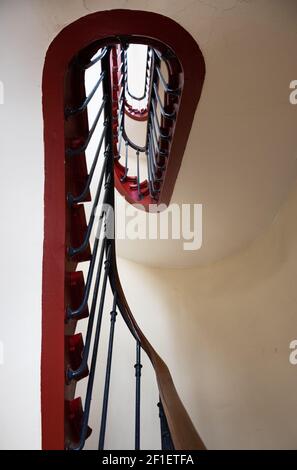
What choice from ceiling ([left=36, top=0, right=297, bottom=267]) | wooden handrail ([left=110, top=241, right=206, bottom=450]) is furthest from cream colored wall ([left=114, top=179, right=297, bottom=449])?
wooden handrail ([left=110, top=241, right=206, bottom=450])

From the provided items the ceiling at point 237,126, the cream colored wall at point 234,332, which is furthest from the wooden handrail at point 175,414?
the cream colored wall at point 234,332

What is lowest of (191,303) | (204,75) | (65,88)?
(191,303)

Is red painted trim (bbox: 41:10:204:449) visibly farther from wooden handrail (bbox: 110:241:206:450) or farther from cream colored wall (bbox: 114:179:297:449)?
cream colored wall (bbox: 114:179:297:449)

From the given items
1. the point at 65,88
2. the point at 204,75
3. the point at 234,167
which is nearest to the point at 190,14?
the point at 204,75

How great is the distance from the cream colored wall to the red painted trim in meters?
2.08

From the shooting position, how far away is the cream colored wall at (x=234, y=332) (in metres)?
3.30

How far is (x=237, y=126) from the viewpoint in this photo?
2.42 m

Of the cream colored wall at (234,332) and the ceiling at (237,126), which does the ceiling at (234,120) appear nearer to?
the ceiling at (237,126)

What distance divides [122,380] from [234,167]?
85.7 inches

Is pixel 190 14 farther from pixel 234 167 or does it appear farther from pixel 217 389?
pixel 217 389

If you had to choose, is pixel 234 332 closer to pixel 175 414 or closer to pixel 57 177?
pixel 175 414

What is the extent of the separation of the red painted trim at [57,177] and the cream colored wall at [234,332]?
2077 mm

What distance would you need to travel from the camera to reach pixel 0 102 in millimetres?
1514

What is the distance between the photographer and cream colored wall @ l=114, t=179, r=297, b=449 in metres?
3.30
